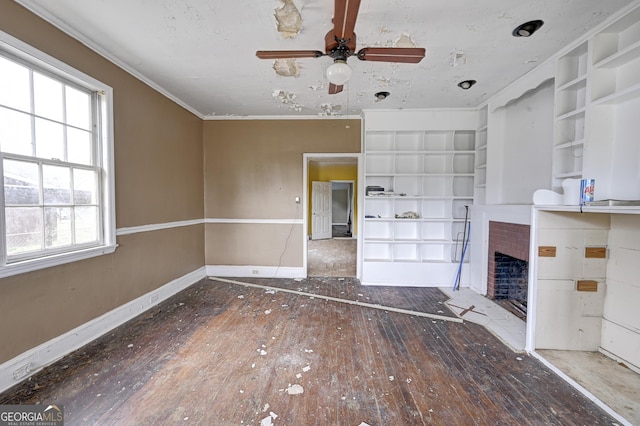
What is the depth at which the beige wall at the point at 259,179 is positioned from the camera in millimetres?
4406

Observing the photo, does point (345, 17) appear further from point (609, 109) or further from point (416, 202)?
point (416, 202)

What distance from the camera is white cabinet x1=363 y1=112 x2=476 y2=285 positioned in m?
4.08

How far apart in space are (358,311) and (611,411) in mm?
2050

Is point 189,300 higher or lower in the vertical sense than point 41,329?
lower

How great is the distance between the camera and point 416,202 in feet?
14.0

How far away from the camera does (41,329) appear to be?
6.59ft

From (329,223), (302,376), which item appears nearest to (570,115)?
(302,376)

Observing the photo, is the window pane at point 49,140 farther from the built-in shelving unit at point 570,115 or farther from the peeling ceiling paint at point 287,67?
the built-in shelving unit at point 570,115

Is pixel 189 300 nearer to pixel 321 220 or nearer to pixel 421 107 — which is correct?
pixel 421 107

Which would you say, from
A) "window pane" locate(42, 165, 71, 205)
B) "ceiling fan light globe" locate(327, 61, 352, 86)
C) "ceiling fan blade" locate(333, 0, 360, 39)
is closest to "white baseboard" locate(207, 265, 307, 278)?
"window pane" locate(42, 165, 71, 205)

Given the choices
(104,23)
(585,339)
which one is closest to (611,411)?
(585,339)

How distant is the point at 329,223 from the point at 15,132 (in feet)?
24.7

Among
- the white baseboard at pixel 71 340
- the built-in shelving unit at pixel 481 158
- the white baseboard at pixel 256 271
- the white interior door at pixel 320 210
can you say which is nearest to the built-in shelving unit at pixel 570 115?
the built-in shelving unit at pixel 481 158

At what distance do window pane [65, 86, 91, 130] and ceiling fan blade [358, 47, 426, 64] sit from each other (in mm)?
2554
